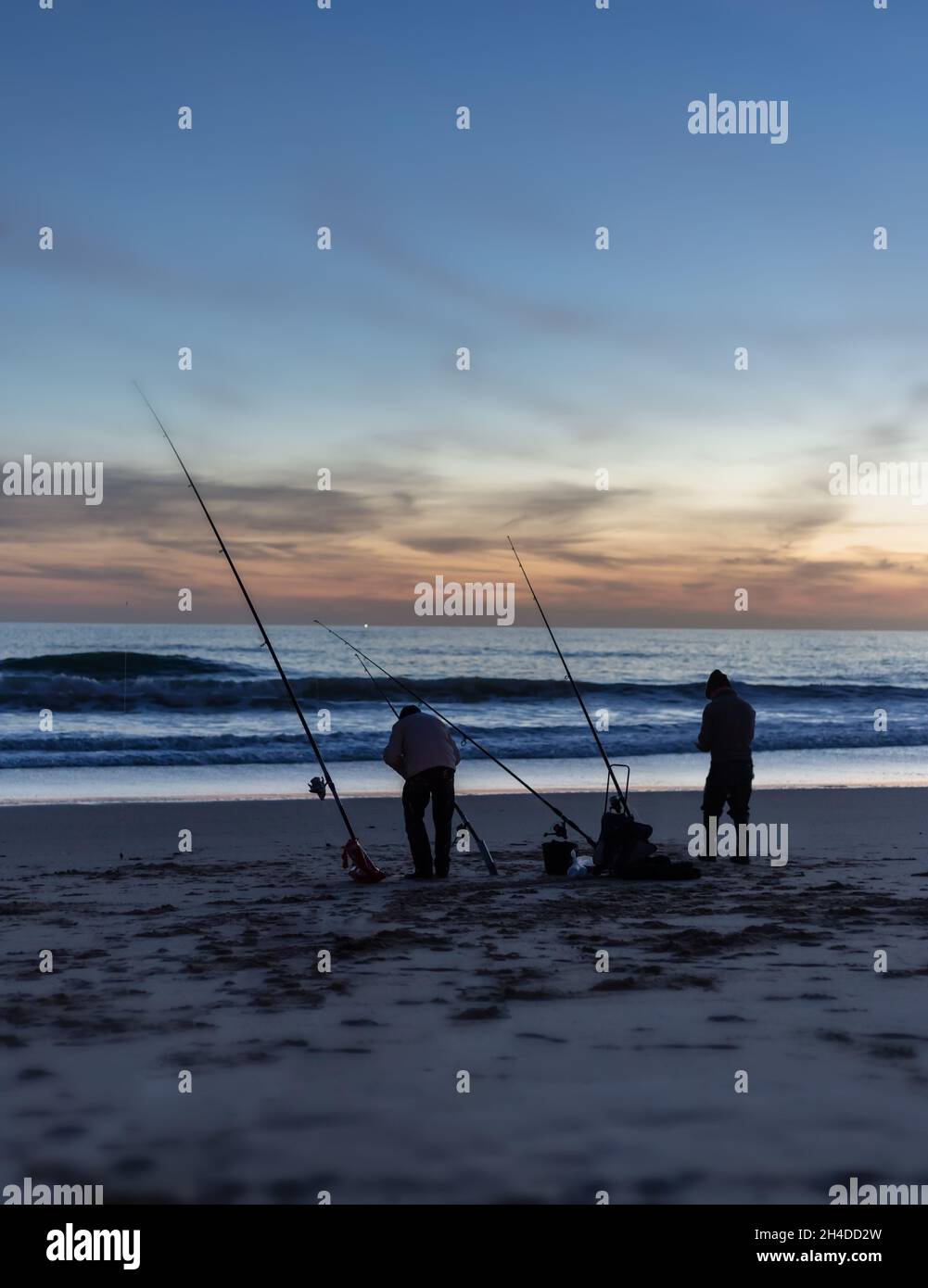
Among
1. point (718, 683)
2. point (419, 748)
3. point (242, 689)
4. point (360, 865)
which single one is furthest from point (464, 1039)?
point (242, 689)

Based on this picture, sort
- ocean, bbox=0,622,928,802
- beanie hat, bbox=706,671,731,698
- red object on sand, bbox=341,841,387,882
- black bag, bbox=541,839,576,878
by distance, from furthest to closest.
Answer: ocean, bbox=0,622,928,802
beanie hat, bbox=706,671,731,698
black bag, bbox=541,839,576,878
red object on sand, bbox=341,841,387,882

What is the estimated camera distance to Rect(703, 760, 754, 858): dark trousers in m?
9.02

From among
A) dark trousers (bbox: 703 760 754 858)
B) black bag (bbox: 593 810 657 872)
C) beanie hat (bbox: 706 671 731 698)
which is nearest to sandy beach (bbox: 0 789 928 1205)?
black bag (bbox: 593 810 657 872)

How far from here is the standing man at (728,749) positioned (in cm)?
900

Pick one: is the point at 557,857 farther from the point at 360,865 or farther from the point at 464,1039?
the point at 464,1039

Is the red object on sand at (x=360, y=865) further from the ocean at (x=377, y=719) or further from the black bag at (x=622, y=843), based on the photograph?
the ocean at (x=377, y=719)

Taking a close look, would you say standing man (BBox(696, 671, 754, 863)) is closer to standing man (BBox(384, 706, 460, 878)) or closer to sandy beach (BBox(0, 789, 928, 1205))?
sandy beach (BBox(0, 789, 928, 1205))

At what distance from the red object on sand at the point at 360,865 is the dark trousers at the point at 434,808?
13.3 inches

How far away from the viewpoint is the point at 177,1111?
348 centimetres

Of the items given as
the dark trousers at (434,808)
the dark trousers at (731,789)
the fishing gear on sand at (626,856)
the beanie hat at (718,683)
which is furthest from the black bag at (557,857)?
the beanie hat at (718,683)

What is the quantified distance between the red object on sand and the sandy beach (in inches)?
5.0
